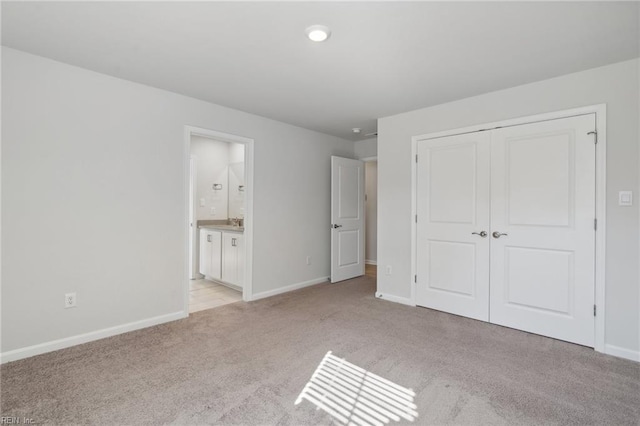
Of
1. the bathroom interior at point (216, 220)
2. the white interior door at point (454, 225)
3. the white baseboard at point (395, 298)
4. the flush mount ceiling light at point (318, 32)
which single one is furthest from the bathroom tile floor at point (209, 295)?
the flush mount ceiling light at point (318, 32)

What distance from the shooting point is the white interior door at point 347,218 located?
4.95m

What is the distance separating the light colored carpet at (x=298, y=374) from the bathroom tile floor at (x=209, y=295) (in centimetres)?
61

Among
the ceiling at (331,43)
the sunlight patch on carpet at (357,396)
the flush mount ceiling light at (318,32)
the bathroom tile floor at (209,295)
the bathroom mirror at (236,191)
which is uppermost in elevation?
the ceiling at (331,43)

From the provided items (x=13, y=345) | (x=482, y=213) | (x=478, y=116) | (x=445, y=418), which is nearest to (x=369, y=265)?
(x=482, y=213)

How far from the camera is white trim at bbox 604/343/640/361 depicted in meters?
2.50

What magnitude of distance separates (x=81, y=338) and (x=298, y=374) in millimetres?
1975

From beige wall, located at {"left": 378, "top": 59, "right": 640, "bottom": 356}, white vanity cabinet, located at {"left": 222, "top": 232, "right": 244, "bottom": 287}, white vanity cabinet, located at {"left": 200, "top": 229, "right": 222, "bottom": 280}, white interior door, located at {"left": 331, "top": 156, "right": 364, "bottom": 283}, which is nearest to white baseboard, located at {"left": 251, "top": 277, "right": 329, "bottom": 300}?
white interior door, located at {"left": 331, "top": 156, "right": 364, "bottom": 283}

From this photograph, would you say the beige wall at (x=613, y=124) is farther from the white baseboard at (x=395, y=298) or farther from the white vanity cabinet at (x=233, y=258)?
the white vanity cabinet at (x=233, y=258)

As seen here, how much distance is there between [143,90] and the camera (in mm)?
3096

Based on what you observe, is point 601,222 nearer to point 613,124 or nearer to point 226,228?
point 613,124

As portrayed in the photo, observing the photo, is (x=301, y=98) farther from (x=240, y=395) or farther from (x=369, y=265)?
(x=369, y=265)

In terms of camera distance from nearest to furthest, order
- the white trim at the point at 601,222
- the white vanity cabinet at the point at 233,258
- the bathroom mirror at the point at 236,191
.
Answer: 1. the white trim at the point at 601,222
2. the white vanity cabinet at the point at 233,258
3. the bathroom mirror at the point at 236,191

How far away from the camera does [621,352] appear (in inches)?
101

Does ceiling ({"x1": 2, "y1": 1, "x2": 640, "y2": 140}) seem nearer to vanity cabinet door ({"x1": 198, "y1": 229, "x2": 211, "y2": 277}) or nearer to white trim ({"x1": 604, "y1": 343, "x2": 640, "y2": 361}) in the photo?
white trim ({"x1": 604, "y1": 343, "x2": 640, "y2": 361})
